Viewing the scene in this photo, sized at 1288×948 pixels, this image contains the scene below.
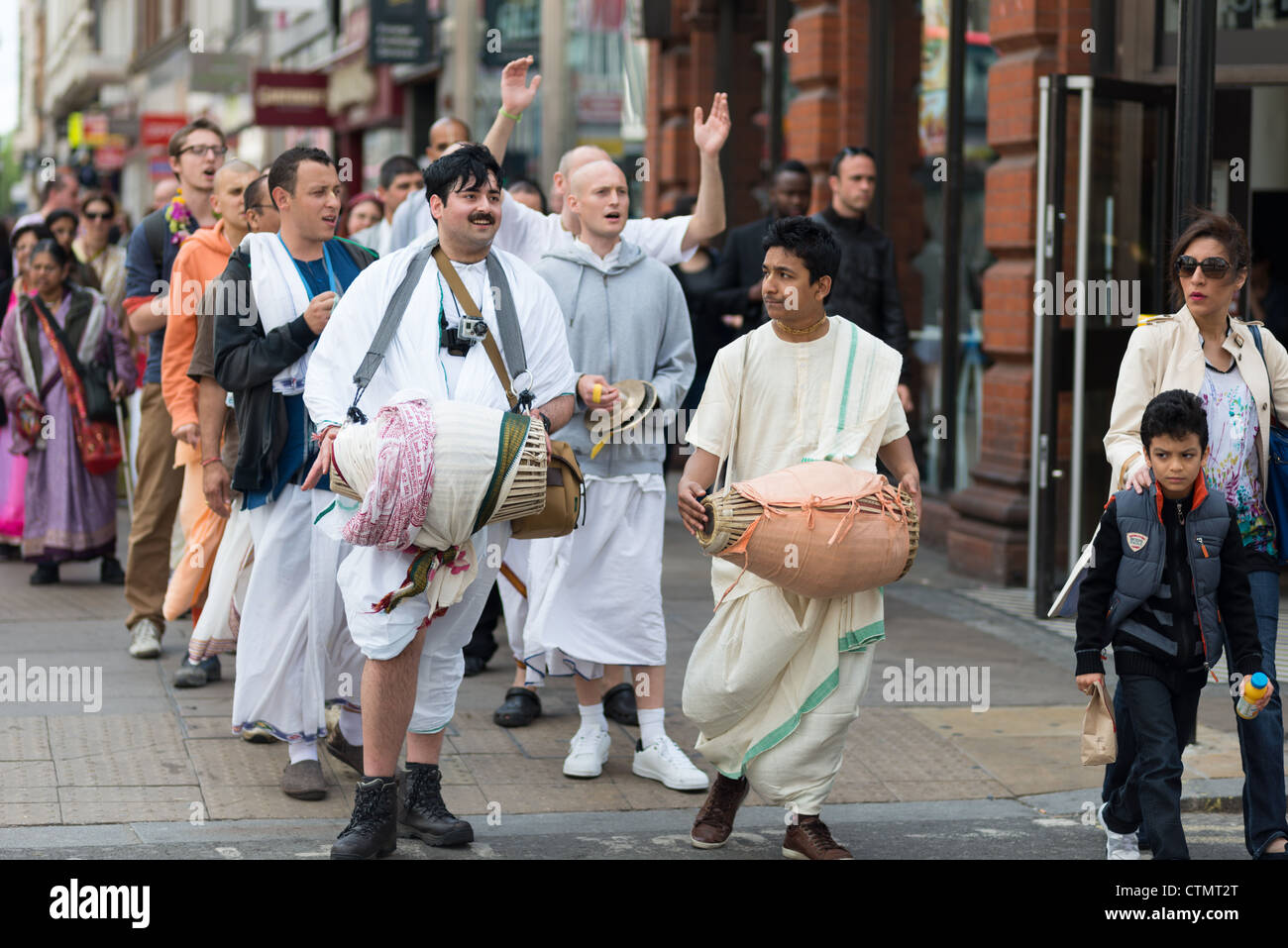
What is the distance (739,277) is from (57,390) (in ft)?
12.1

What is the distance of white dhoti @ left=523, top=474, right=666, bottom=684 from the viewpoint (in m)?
6.54

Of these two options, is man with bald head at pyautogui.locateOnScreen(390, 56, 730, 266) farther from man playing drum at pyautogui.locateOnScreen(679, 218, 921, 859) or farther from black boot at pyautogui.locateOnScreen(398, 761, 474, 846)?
black boot at pyautogui.locateOnScreen(398, 761, 474, 846)

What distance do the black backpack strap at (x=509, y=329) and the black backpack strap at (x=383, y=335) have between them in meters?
0.22

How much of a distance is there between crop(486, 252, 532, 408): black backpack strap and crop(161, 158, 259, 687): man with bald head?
1583 mm

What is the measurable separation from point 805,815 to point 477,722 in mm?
1990

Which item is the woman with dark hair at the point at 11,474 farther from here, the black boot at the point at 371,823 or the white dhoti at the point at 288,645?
the black boot at the point at 371,823

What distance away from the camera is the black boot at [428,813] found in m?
5.53

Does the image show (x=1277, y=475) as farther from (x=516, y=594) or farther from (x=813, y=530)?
(x=516, y=594)

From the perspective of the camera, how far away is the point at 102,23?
5603cm

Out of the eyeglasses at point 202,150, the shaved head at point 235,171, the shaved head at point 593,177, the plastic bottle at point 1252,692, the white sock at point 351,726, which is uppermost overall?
the eyeglasses at point 202,150

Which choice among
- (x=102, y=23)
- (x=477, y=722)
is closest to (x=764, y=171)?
(x=477, y=722)

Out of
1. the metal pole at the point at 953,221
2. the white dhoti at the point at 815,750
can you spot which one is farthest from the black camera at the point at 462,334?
the metal pole at the point at 953,221

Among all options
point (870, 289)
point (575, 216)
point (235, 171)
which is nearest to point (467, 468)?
point (575, 216)

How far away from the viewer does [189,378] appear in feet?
23.6
